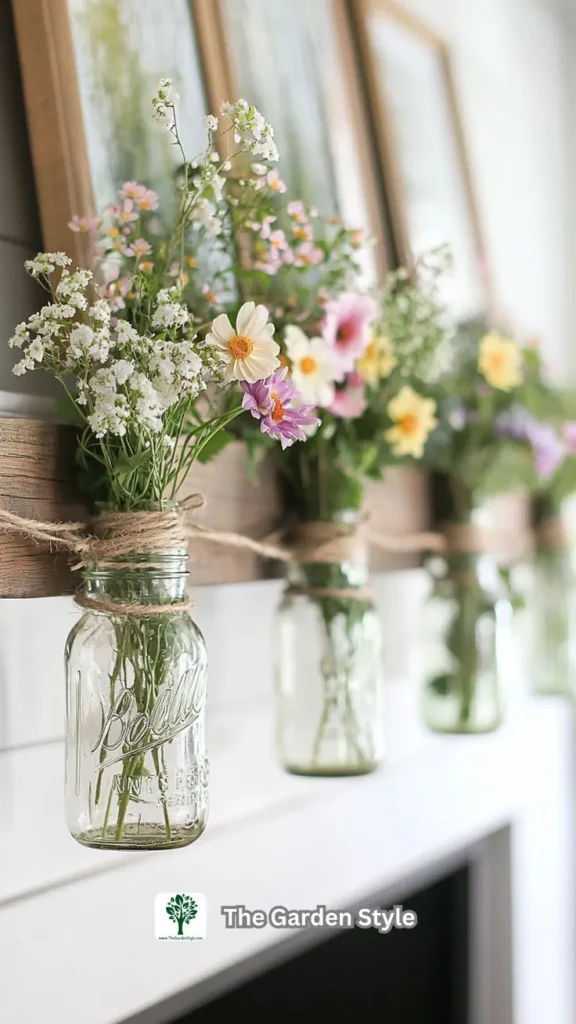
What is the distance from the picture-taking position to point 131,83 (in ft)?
3.02

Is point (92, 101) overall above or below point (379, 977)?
above

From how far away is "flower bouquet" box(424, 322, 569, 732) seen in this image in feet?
4.17

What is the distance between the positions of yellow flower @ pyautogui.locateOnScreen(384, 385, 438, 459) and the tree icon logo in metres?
0.48

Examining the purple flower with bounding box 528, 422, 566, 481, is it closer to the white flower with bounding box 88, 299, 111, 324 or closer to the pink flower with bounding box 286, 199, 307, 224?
the pink flower with bounding box 286, 199, 307, 224

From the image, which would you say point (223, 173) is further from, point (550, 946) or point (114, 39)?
point (550, 946)

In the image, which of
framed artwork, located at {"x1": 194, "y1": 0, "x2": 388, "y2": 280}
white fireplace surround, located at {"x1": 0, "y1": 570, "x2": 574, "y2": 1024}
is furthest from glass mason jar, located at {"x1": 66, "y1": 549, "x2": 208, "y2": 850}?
framed artwork, located at {"x1": 194, "y1": 0, "x2": 388, "y2": 280}

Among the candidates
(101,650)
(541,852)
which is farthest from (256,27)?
(541,852)

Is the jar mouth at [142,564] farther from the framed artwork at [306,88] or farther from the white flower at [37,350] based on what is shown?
the framed artwork at [306,88]

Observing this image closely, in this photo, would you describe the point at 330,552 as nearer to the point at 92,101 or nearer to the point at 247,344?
the point at 247,344

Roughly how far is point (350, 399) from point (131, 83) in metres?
0.35

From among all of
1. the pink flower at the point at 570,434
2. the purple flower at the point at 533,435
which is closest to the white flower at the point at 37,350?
the purple flower at the point at 533,435

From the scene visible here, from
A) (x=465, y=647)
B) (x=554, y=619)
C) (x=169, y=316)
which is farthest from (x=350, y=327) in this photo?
(x=554, y=619)

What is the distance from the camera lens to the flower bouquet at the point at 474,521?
4.17 ft

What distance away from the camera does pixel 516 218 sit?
184 cm
